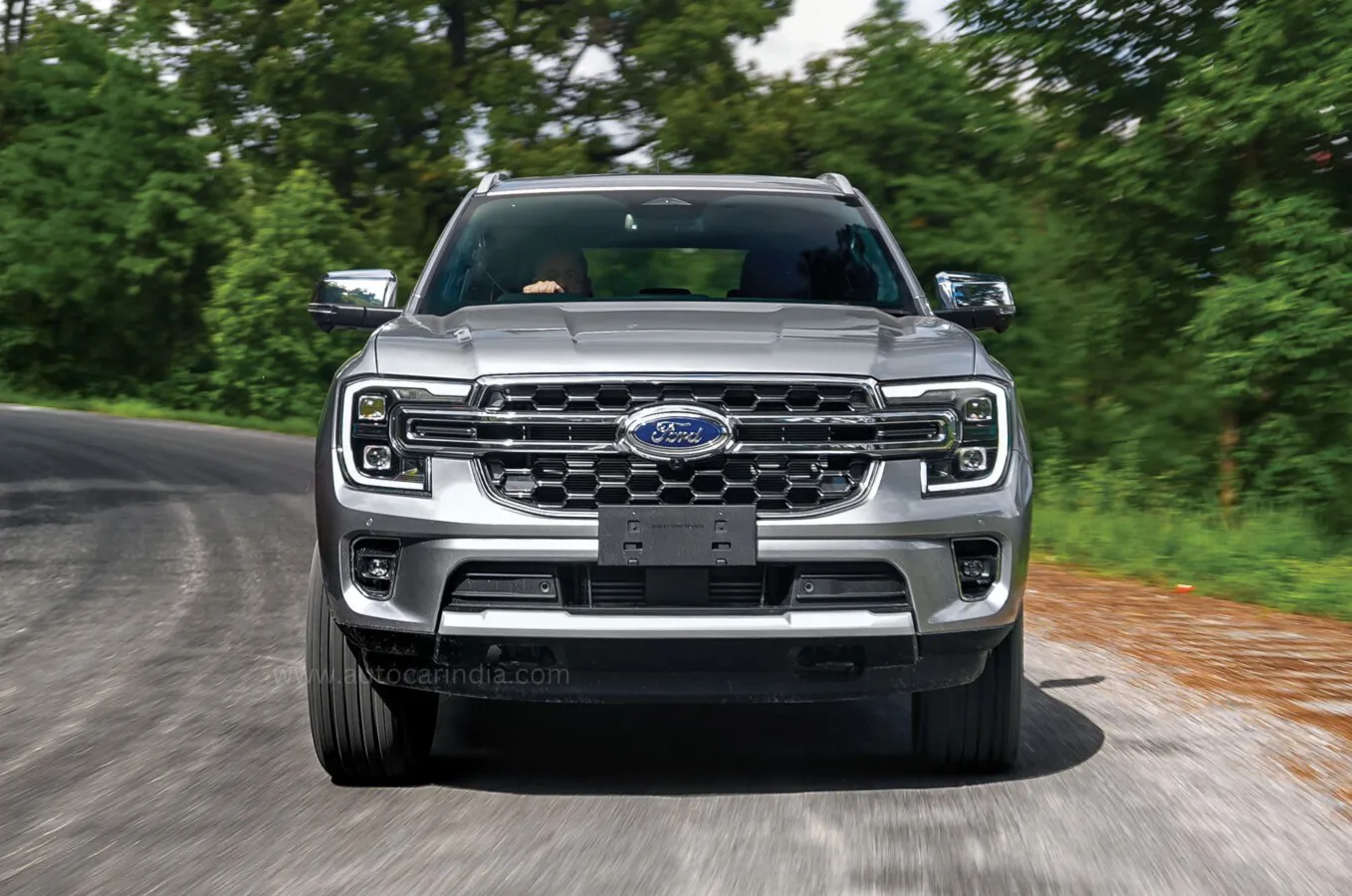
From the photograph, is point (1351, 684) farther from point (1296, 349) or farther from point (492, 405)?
point (1296, 349)

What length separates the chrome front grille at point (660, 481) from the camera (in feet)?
15.1

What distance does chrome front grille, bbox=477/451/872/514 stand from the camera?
4602 mm

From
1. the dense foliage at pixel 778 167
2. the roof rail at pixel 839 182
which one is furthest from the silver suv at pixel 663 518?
the dense foliage at pixel 778 167

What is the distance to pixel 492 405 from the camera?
4.64 metres

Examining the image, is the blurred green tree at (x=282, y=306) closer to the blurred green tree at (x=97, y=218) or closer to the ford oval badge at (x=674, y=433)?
the blurred green tree at (x=97, y=218)

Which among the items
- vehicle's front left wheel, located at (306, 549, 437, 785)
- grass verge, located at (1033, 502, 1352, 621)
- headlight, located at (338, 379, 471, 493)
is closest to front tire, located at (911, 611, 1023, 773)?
vehicle's front left wheel, located at (306, 549, 437, 785)

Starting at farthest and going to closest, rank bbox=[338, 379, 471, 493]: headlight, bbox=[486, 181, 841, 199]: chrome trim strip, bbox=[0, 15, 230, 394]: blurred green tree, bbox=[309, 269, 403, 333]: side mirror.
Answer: bbox=[0, 15, 230, 394]: blurred green tree < bbox=[486, 181, 841, 199]: chrome trim strip < bbox=[309, 269, 403, 333]: side mirror < bbox=[338, 379, 471, 493]: headlight

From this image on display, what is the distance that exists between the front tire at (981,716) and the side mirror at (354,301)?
229 centimetres

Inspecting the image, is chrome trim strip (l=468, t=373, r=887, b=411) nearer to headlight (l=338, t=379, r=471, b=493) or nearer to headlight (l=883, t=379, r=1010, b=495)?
headlight (l=338, t=379, r=471, b=493)

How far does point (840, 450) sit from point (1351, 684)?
331cm

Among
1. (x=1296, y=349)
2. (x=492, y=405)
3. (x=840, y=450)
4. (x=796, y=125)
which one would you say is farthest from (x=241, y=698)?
(x=796, y=125)

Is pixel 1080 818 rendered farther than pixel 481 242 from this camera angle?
No

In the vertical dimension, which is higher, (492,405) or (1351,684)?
(492,405)

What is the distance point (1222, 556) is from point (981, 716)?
686cm
